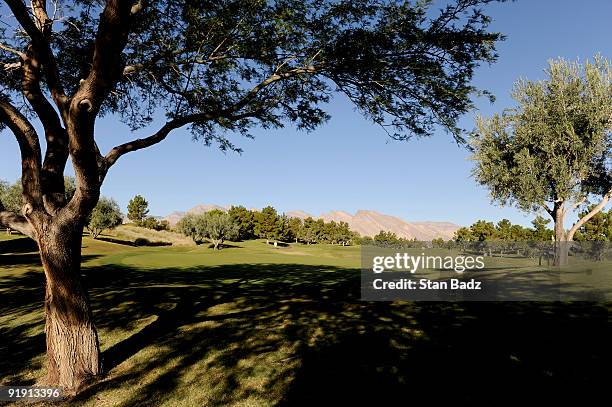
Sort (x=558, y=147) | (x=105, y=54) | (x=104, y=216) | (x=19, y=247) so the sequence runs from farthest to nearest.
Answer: (x=104, y=216) < (x=19, y=247) < (x=558, y=147) < (x=105, y=54)

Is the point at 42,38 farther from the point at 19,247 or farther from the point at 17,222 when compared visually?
the point at 19,247

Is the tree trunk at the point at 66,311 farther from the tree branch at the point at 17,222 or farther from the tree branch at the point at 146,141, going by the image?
the tree branch at the point at 146,141

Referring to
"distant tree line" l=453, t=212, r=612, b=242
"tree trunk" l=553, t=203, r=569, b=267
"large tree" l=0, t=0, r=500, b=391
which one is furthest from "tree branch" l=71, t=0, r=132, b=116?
"distant tree line" l=453, t=212, r=612, b=242

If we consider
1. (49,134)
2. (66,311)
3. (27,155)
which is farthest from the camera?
(49,134)

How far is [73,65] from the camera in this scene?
11.8 meters

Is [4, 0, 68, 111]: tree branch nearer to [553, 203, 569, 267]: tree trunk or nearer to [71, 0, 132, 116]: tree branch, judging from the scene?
[71, 0, 132, 116]: tree branch

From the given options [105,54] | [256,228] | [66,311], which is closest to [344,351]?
[66,311]

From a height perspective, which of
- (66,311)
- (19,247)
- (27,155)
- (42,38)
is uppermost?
(42,38)

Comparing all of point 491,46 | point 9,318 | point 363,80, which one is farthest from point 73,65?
point 491,46

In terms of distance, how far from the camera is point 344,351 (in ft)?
28.6

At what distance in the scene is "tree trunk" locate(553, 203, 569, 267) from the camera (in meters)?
30.4

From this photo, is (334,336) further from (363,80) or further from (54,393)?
(363,80)

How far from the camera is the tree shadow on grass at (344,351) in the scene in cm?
675

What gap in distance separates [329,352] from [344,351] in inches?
14.4
